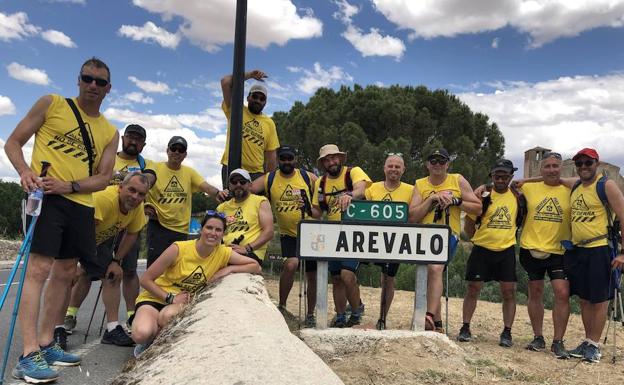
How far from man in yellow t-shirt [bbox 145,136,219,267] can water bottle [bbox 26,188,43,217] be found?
6.38ft

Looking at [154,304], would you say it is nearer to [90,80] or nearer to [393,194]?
[90,80]

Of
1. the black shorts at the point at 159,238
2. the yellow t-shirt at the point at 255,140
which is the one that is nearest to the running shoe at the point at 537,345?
the yellow t-shirt at the point at 255,140

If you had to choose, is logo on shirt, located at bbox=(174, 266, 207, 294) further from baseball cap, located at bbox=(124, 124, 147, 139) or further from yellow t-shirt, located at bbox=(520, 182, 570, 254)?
yellow t-shirt, located at bbox=(520, 182, 570, 254)

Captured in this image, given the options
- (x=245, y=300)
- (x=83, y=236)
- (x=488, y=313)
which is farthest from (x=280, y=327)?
(x=488, y=313)

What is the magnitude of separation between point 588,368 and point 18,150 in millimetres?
5108

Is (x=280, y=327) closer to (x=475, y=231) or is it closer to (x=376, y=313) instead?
(x=475, y=231)

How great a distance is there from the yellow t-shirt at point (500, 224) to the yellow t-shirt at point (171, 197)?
10.5ft

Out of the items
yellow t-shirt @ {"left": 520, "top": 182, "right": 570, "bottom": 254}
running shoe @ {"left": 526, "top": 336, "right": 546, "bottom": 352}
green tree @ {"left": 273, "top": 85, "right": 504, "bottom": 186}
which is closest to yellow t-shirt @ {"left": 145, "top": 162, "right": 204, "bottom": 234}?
yellow t-shirt @ {"left": 520, "top": 182, "right": 570, "bottom": 254}

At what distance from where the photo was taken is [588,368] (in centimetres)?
475

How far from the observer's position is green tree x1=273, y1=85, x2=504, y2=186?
859 inches

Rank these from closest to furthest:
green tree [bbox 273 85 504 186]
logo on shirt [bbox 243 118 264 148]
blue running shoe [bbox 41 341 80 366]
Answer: blue running shoe [bbox 41 341 80 366] → logo on shirt [bbox 243 118 264 148] → green tree [bbox 273 85 504 186]

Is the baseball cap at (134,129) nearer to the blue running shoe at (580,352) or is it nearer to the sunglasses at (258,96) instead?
the sunglasses at (258,96)

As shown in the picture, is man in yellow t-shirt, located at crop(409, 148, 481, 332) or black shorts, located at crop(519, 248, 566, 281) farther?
black shorts, located at crop(519, 248, 566, 281)

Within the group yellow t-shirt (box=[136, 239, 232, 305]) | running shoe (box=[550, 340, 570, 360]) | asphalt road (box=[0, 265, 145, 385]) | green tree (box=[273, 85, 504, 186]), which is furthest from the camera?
green tree (box=[273, 85, 504, 186])
